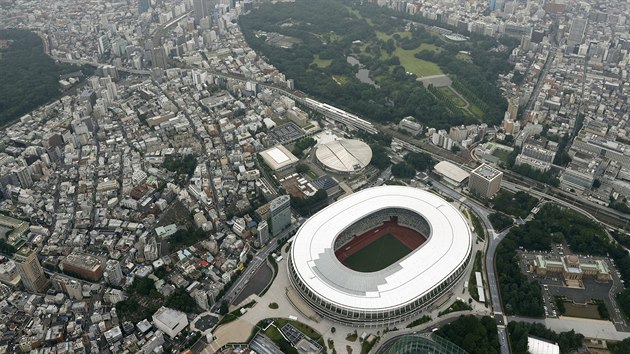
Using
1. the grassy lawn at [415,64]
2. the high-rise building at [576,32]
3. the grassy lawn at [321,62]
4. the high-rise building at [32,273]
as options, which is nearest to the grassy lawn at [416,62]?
the grassy lawn at [415,64]

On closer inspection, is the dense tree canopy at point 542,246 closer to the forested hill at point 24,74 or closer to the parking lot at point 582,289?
the parking lot at point 582,289

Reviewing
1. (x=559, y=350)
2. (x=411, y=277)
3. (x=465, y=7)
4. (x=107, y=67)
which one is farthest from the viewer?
(x=465, y=7)

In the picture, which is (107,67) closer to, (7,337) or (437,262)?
(7,337)

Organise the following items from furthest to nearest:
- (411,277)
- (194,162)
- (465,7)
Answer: (465,7) < (194,162) < (411,277)

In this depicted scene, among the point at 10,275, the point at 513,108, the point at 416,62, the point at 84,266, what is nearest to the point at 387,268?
the point at 84,266

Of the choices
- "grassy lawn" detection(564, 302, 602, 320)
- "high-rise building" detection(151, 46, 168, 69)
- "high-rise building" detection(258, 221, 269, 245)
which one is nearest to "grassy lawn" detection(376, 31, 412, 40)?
"high-rise building" detection(151, 46, 168, 69)

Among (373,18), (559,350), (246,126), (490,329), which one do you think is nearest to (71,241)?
(246,126)
